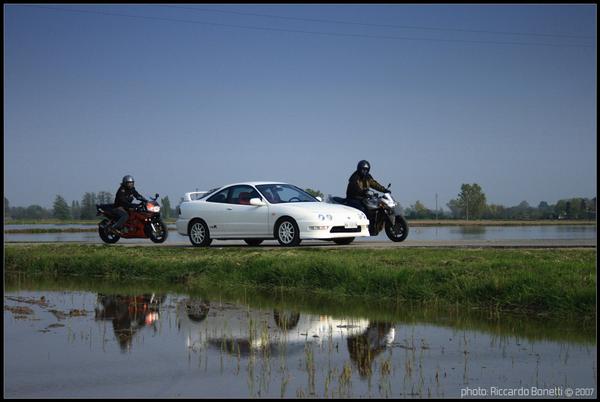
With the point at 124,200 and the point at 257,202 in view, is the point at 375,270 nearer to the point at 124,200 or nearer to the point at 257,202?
the point at 257,202

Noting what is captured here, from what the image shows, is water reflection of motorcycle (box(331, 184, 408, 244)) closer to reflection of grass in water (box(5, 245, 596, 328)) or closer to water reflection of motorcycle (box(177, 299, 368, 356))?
reflection of grass in water (box(5, 245, 596, 328))

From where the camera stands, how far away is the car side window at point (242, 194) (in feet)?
63.2

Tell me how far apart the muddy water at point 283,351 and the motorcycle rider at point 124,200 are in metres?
9.58

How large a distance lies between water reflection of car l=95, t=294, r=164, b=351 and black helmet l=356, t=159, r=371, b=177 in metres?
8.04

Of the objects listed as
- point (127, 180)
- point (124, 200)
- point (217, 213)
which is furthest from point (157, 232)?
point (217, 213)

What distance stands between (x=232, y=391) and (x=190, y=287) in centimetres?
806

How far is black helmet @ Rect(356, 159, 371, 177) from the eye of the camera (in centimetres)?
1934

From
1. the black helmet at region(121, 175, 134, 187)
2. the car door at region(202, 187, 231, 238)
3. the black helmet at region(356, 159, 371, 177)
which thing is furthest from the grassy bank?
the black helmet at region(356, 159, 371, 177)

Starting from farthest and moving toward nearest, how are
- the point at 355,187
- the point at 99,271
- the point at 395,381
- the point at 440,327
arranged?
the point at 355,187 < the point at 99,271 < the point at 440,327 < the point at 395,381

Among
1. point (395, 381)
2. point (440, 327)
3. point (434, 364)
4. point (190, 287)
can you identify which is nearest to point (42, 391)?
point (395, 381)

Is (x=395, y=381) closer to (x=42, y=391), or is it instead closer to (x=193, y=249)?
(x=42, y=391)

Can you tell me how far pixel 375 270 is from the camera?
42.0ft

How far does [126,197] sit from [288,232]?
537 centimetres

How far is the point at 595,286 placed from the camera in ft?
34.0
